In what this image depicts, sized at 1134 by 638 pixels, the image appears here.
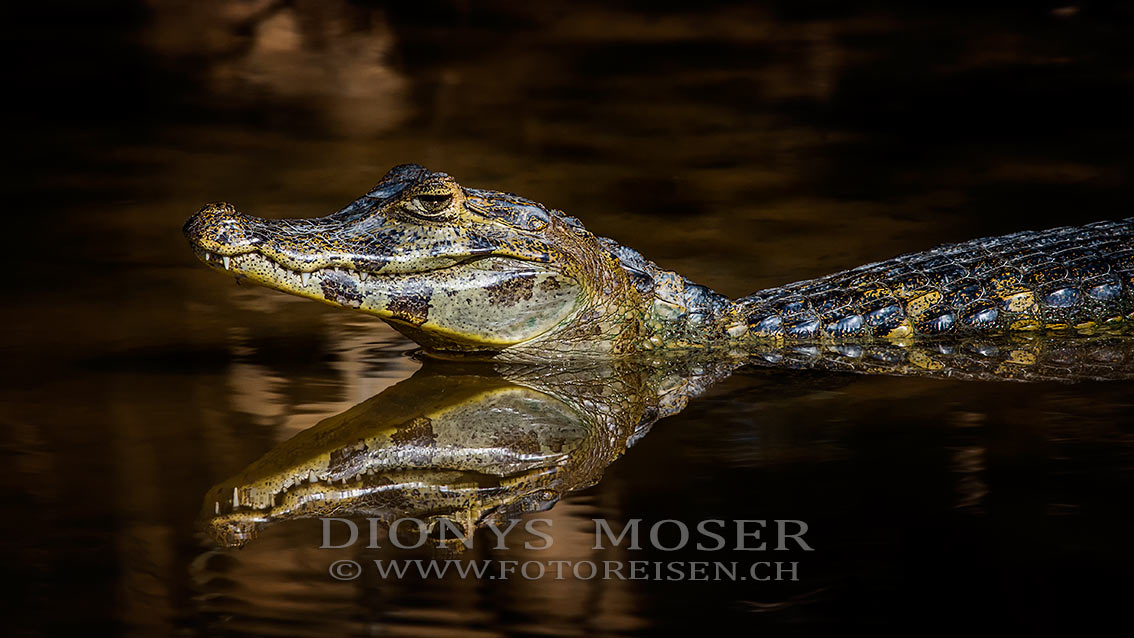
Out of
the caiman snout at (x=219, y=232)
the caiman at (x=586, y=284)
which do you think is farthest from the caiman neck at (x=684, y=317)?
the caiman snout at (x=219, y=232)

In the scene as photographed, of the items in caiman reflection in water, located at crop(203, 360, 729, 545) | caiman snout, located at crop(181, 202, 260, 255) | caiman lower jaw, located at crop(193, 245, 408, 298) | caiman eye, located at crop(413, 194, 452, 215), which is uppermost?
caiman eye, located at crop(413, 194, 452, 215)

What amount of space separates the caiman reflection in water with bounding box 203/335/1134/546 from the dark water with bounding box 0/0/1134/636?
0.13 m

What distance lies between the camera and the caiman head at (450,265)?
5590 mm

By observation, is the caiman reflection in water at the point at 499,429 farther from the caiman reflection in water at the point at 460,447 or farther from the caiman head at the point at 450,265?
the caiman head at the point at 450,265

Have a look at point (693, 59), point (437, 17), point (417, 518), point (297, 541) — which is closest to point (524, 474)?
point (417, 518)

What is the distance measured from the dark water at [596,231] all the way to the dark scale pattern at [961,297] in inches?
22.2

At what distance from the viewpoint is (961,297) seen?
673 cm

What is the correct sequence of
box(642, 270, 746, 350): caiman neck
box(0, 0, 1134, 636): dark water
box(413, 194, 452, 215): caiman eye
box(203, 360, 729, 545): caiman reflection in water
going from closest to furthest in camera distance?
box(0, 0, 1134, 636): dark water < box(203, 360, 729, 545): caiman reflection in water < box(413, 194, 452, 215): caiman eye < box(642, 270, 746, 350): caiman neck

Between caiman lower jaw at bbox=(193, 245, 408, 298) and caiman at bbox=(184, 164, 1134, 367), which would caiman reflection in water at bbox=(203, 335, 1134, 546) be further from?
caiman lower jaw at bbox=(193, 245, 408, 298)

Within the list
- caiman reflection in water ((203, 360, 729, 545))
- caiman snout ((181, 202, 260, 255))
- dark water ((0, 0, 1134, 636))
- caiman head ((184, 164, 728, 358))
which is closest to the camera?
dark water ((0, 0, 1134, 636))

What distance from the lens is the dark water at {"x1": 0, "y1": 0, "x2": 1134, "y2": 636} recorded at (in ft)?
13.0

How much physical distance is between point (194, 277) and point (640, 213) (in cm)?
274

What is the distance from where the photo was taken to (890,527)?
4.32m

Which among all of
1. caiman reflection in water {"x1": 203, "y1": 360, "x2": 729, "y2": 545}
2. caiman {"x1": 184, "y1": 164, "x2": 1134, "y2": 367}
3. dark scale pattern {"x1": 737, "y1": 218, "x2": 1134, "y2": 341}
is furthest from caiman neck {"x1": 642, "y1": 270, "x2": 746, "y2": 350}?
caiman reflection in water {"x1": 203, "y1": 360, "x2": 729, "y2": 545}
